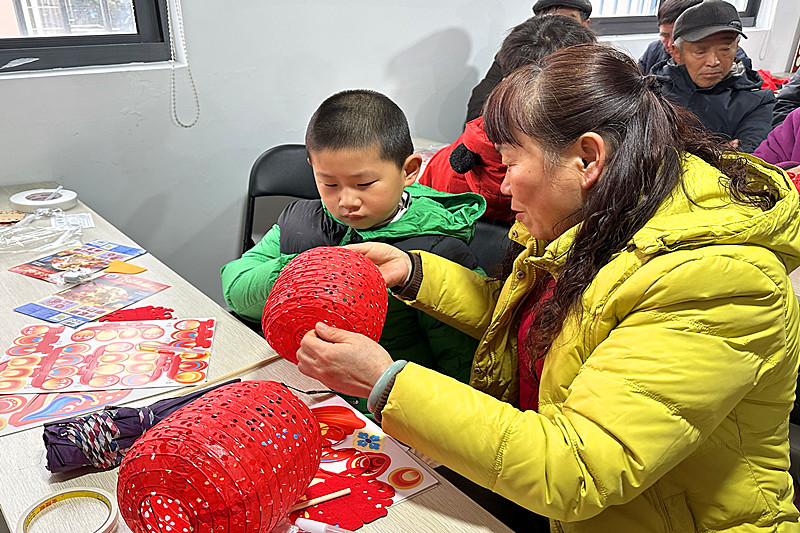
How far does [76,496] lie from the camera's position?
2.99 feet

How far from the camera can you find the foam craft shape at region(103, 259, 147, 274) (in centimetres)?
169

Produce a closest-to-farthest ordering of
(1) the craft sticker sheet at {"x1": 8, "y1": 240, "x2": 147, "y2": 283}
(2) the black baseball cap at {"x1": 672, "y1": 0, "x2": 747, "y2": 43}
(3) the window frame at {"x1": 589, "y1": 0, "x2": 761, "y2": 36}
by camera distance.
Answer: (1) the craft sticker sheet at {"x1": 8, "y1": 240, "x2": 147, "y2": 283} < (2) the black baseball cap at {"x1": 672, "y1": 0, "x2": 747, "y2": 43} < (3) the window frame at {"x1": 589, "y1": 0, "x2": 761, "y2": 36}

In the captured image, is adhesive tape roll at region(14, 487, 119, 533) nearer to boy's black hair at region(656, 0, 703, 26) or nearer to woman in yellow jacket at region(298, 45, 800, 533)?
woman in yellow jacket at region(298, 45, 800, 533)

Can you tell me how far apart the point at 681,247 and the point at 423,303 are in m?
0.57

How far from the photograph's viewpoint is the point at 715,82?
3.16 metres

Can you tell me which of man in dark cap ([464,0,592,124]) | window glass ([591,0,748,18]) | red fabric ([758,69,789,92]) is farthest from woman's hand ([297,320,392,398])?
red fabric ([758,69,789,92])

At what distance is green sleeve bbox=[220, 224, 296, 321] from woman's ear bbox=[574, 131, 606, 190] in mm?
741

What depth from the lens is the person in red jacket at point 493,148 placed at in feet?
6.09

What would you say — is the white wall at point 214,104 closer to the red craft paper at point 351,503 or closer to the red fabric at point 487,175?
the red fabric at point 487,175

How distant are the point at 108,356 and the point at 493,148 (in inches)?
42.3

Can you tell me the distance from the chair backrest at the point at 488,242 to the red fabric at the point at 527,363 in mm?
394

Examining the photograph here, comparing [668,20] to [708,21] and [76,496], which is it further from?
[76,496]

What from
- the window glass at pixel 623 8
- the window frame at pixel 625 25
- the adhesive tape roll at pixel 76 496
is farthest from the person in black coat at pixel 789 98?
the adhesive tape roll at pixel 76 496

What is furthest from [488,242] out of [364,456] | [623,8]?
[623,8]
